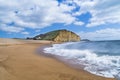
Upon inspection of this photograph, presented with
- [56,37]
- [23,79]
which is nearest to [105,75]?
[23,79]

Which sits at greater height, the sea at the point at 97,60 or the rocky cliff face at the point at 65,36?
the rocky cliff face at the point at 65,36

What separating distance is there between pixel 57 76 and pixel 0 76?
2314mm

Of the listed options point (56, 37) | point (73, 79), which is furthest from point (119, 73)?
point (56, 37)

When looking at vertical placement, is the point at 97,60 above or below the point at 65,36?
below

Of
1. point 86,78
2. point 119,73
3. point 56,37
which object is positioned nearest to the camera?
point 86,78

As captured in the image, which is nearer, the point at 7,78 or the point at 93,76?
the point at 7,78

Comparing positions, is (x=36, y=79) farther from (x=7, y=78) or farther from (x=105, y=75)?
(x=105, y=75)

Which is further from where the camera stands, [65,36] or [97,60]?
[65,36]

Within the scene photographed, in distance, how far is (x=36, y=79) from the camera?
20.3 feet

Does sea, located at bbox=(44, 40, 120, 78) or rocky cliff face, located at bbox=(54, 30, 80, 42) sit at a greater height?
rocky cliff face, located at bbox=(54, 30, 80, 42)

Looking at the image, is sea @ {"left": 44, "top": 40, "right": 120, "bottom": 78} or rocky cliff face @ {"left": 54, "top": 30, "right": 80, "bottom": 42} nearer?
sea @ {"left": 44, "top": 40, "right": 120, "bottom": 78}

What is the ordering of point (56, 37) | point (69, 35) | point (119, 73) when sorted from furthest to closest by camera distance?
1. point (69, 35)
2. point (56, 37)
3. point (119, 73)

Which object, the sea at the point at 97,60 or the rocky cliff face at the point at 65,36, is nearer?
the sea at the point at 97,60

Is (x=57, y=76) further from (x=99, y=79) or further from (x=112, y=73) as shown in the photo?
(x=112, y=73)
